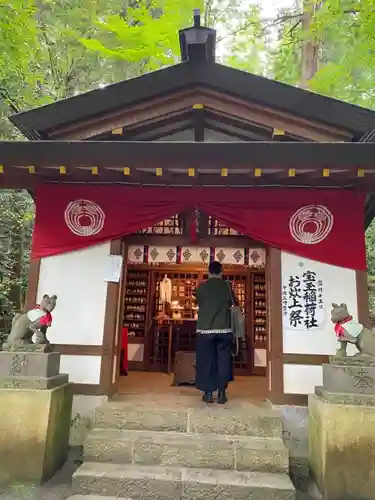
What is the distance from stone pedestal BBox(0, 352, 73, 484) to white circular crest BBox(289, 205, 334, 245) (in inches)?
147

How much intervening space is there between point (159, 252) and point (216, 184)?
71.0 inches

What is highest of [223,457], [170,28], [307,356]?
[170,28]

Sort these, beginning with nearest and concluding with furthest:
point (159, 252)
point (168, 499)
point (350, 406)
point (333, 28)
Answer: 1. point (168, 499)
2. point (350, 406)
3. point (159, 252)
4. point (333, 28)

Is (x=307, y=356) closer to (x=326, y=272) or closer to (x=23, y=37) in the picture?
(x=326, y=272)

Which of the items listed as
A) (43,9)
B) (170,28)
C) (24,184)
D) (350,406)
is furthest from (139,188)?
(43,9)

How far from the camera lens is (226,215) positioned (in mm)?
5543

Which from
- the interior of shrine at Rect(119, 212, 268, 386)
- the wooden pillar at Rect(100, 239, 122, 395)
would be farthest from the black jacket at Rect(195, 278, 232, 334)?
the interior of shrine at Rect(119, 212, 268, 386)

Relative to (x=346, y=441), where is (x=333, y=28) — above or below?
above

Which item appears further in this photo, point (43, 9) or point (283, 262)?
point (43, 9)

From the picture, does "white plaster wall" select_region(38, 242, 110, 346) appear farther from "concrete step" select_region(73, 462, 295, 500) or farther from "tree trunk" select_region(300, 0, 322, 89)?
"tree trunk" select_region(300, 0, 322, 89)

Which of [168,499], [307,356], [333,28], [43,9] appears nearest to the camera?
[168,499]

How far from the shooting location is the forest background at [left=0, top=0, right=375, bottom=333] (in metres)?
8.60

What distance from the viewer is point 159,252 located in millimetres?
6895

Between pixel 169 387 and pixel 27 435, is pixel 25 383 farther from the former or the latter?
pixel 169 387
